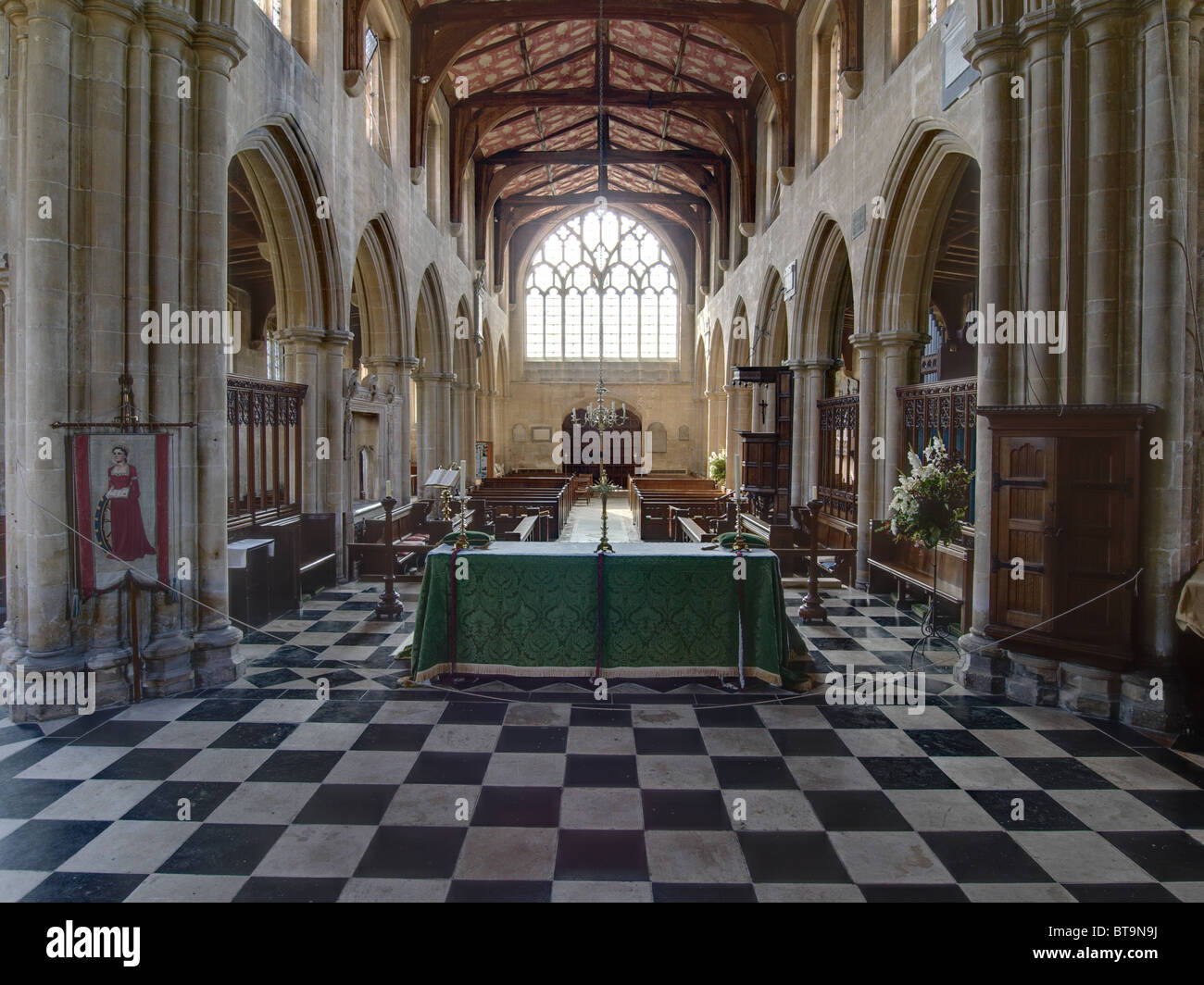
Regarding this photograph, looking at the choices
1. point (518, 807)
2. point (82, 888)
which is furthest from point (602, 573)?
point (82, 888)

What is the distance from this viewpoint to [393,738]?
4.55 metres

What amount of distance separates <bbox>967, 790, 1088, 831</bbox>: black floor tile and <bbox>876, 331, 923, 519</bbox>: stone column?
578 cm

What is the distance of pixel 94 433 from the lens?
5.06 meters

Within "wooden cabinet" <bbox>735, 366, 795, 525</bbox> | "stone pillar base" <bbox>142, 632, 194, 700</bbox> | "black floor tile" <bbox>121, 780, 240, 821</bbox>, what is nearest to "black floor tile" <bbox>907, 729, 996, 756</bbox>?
"black floor tile" <bbox>121, 780, 240, 821</bbox>

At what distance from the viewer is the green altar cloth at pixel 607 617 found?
550 centimetres

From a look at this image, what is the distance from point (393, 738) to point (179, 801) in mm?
1152

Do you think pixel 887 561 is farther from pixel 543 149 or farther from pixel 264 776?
pixel 543 149

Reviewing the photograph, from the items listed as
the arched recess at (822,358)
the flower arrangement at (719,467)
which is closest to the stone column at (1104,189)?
the arched recess at (822,358)

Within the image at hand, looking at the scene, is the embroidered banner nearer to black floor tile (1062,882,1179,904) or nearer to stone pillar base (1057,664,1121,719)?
black floor tile (1062,882,1179,904)

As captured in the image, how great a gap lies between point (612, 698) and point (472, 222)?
17.6 meters

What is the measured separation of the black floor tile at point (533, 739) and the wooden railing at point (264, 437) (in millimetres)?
4656

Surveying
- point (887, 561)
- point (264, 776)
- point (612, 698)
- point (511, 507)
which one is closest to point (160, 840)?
point (264, 776)

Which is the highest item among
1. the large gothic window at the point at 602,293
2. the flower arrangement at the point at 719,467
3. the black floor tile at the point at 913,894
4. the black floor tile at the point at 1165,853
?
the large gothic window at the point at 602,293

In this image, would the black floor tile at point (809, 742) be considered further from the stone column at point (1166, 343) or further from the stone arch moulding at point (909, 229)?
the stone arch moulding at point (909, 229)
